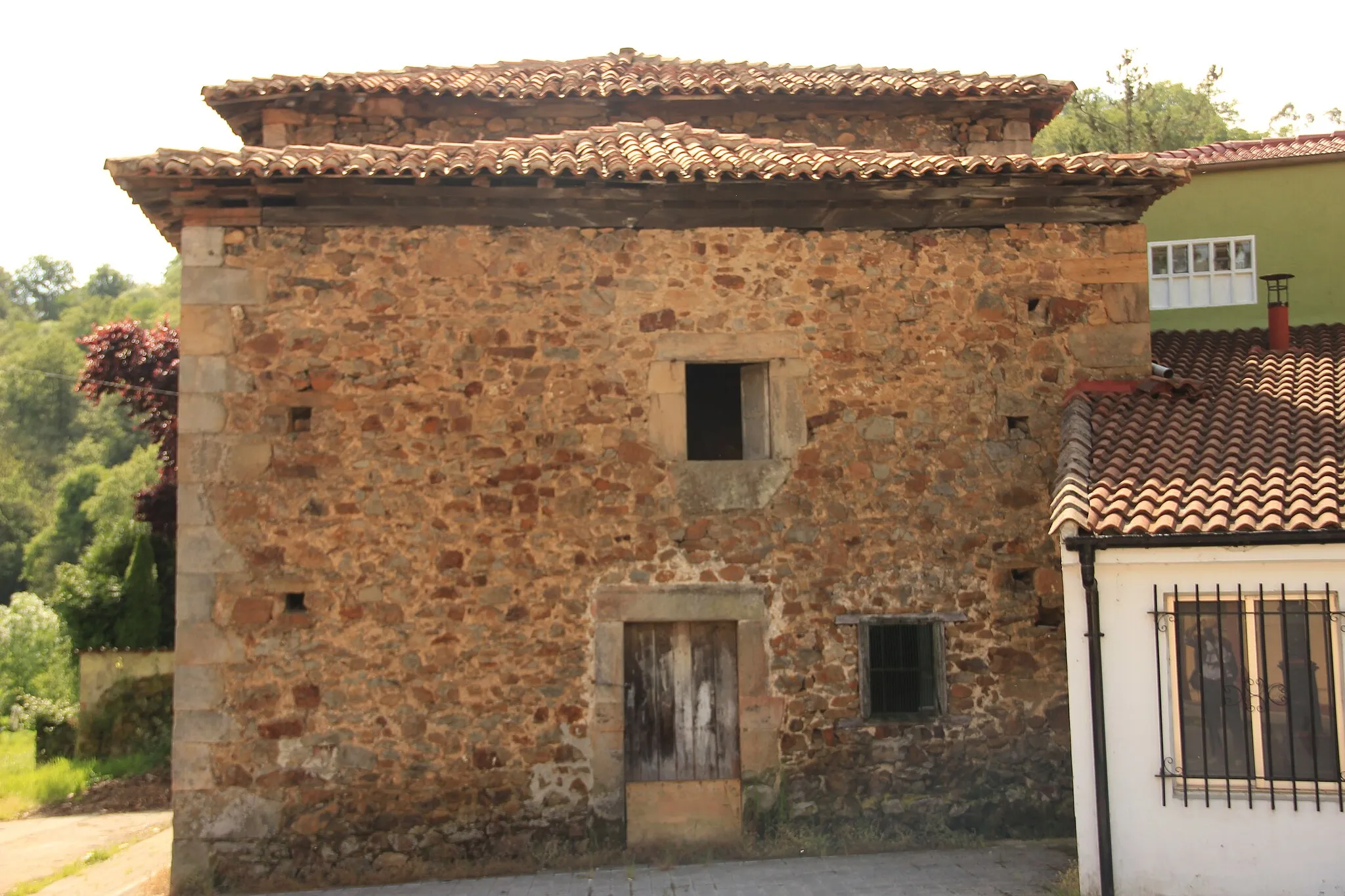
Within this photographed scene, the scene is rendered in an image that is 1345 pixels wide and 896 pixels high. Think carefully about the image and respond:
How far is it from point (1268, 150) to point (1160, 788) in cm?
1048

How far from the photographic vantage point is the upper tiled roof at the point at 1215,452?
23.5 ft

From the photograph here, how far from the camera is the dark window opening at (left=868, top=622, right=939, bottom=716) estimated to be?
349 inches

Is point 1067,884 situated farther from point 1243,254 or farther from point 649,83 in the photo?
point 1243,254

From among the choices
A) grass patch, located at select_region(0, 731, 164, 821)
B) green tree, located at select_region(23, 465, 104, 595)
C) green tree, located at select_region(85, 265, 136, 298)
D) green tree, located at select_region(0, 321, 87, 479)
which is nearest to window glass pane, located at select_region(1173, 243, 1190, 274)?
grass patch, located at select_region(0, 731, 164, 821)

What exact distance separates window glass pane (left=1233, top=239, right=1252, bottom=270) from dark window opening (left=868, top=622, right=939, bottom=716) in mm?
8147

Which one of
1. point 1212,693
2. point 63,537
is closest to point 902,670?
point 1212,693

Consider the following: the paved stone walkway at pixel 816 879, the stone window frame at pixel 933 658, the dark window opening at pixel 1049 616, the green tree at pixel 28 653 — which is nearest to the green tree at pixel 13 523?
the green tree at pixel 28 653

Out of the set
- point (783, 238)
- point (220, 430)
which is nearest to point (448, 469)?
point (220, 430)

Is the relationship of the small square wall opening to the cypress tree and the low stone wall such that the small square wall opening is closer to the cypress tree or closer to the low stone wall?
the low stone wall

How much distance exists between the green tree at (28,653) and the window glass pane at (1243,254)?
19653 mm

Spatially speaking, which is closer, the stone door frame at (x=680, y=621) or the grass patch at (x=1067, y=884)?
the grass patch at (x=1067, y=884)

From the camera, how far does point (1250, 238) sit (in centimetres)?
1441

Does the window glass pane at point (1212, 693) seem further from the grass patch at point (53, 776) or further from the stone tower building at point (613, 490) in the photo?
the grass patch at point (53, 776)

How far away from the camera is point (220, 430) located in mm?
8688
